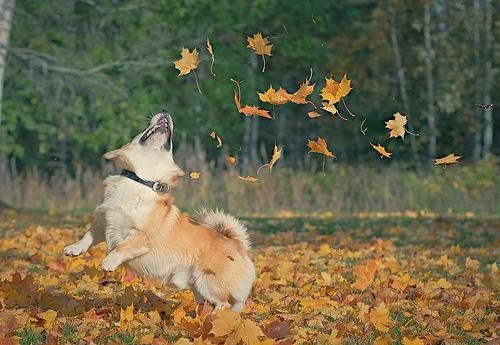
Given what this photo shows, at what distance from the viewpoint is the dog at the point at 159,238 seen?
5.21 metres

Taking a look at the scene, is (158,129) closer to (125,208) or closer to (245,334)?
(125,208)

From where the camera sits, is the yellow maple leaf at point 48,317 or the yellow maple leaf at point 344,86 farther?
the yellow maple leaf at point 344,86

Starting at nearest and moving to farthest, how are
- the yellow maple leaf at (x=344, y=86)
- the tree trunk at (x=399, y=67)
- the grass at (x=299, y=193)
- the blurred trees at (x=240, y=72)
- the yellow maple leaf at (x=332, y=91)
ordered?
the yellow maple leaf at (x=344, y=86) → the yellow maple leaf at (x=332, y=91) → the grass at (x=299, y=193) → the blurred trees at (x=240, y=72) → the tree trunk at (x=399, y=67)

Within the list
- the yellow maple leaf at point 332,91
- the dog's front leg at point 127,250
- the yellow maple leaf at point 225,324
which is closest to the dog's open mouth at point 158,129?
the dog's front leg at point 127,250

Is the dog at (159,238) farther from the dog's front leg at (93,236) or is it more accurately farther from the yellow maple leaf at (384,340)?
the yellow maple leaf at (384,340)

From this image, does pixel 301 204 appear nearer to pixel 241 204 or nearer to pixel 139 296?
pixel 241 204

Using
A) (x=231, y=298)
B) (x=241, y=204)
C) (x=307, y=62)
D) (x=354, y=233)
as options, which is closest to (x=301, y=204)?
(x=241, y=204)

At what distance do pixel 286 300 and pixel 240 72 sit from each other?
16805 millimetres

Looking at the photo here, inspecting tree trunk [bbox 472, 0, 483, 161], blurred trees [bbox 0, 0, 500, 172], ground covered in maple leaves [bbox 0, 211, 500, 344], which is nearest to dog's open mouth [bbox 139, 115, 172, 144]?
ground covered in maple leaves [bbox 0, 211, 500, 344]

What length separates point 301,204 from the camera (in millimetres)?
17688

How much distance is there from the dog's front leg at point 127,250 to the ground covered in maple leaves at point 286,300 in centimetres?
25

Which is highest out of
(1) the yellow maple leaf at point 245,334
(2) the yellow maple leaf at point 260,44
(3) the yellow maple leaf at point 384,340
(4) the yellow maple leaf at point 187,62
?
(2) the yellow maple leaf at point 260,44

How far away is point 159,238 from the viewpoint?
5.25m

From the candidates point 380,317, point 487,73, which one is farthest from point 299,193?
point 380,317
